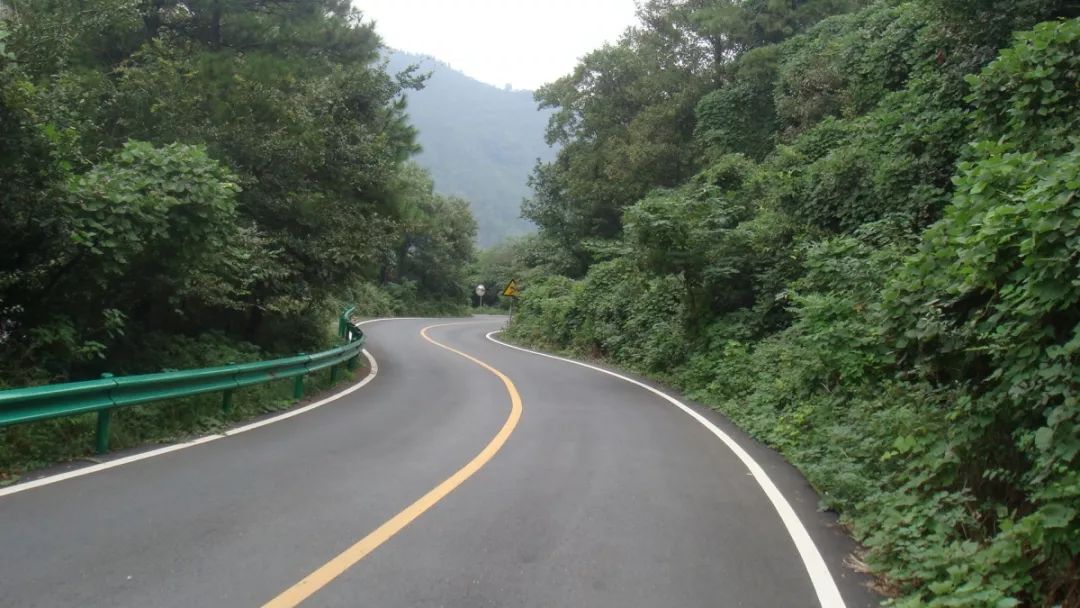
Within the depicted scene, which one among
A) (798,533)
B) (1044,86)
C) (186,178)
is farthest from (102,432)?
(1044,86)

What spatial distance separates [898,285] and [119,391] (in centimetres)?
793

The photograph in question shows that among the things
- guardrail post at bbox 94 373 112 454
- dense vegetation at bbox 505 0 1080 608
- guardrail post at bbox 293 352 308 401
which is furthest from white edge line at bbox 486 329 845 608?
guardrail post at bbox 293 352 308 401

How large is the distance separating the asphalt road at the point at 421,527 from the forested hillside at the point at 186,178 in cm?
296

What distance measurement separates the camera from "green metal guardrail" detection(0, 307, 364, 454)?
6.29 m

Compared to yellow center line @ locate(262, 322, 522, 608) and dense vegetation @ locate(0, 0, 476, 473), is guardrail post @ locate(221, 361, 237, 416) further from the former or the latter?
yellow center line @ locate(262, 322, 522, 608)

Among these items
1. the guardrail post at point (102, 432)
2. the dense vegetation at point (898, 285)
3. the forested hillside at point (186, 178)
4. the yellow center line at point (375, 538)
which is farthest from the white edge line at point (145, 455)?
the dense vegetation at point (898, 285)

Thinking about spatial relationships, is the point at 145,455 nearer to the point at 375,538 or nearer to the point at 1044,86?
the point at 375,538

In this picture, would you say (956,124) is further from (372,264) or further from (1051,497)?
(372,264)

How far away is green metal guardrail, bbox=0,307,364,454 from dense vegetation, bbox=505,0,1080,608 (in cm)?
704

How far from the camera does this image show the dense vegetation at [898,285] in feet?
14.8

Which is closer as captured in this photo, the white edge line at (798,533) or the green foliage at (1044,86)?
the white edge line at (798,533)

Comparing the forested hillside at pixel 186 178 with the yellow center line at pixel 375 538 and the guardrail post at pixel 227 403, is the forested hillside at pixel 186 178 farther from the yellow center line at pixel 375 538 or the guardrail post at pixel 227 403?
the yellow center line at pixel 375 538

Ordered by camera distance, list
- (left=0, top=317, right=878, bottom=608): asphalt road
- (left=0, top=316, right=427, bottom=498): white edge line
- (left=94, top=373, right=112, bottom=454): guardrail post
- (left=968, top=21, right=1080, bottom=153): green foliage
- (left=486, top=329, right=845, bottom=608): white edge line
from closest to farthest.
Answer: (left=0, top=317, right=878, bottom=608): asphalt road
(left=486, top=329, right=845, bottom=608): white edge line
(left=0, top=316, right=427, bottom=498): white edge line
(left=94, top=373, right=112, bottom=454): guardrail post
(left=968, top=21, right=1080, bottom=153): green foliage

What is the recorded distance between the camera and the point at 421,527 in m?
5.22
